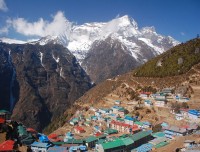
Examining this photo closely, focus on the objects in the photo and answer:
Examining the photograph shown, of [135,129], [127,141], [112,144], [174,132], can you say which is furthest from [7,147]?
[135,129]

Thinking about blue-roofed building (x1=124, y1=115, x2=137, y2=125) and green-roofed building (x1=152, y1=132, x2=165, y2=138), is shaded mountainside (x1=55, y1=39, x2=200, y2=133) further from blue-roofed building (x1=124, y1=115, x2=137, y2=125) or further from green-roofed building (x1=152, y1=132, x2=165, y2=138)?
green-roofed building (x1=152, y1=132, x2=165, y2=138)

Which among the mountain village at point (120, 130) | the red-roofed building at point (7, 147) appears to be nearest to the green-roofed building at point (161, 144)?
the mountain village at point (120, 130)

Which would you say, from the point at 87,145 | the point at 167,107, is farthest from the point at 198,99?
the point at 87,145

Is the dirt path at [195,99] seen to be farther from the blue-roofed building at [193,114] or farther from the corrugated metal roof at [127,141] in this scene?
the corrugated metal roof at [127,141]

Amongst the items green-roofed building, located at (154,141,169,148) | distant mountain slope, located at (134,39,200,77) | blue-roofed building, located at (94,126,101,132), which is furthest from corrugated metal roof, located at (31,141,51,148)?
distant mountain slope, located at (134,39,200,77)

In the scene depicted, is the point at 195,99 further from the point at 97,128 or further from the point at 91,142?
the point at 91,142

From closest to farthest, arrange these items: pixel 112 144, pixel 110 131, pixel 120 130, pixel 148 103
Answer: pixel 112 144, pixel 110 131, pixel 120 130, pixel 148 103
